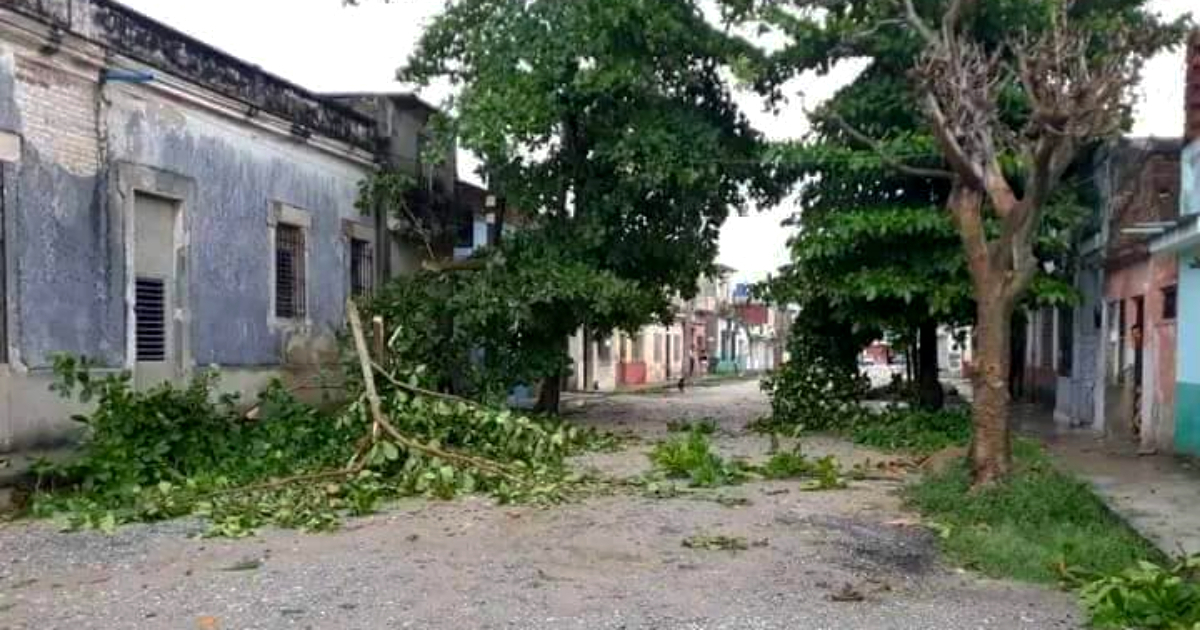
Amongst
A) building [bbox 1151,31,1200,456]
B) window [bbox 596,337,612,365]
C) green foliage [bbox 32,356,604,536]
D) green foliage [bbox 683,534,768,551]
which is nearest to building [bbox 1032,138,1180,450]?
→ building [bbox 1151,31,1200,456]

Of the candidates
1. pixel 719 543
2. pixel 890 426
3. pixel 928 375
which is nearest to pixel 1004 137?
pixel 719 543

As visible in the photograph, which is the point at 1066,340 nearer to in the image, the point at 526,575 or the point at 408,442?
the point at 408,442

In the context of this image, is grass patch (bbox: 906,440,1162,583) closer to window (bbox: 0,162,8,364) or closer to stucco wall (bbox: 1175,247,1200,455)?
stucco wall (bbox: 1175,247,1200,455)

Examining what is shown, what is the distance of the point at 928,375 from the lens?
16.7 m

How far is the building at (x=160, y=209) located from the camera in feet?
36.1

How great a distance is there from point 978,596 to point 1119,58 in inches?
198

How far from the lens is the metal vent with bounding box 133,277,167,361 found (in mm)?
12852

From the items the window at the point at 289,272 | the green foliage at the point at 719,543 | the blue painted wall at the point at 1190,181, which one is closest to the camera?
the green foliage at the point at 719,543

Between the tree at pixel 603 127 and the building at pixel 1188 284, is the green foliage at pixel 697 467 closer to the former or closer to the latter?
the tree at pixel 603 127

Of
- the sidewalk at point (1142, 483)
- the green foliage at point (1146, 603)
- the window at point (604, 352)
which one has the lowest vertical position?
the sidewalk at point (1142, 483)

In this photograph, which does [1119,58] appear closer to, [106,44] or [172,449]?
[172,449]

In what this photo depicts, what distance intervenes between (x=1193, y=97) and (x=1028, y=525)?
6700 millimetres

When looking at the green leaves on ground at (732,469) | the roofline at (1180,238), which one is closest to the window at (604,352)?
the roofline at (1180,238)

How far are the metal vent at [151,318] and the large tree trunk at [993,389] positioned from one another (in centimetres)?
929
